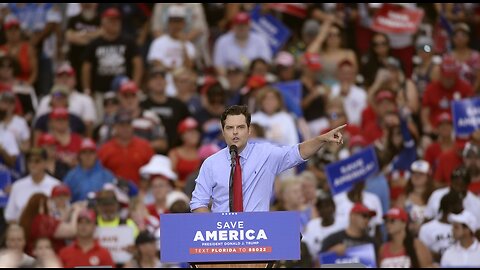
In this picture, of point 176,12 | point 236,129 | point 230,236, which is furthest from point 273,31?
point 230,236

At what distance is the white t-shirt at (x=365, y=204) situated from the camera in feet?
50.1

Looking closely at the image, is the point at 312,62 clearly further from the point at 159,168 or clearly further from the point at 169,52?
the point at 159,168

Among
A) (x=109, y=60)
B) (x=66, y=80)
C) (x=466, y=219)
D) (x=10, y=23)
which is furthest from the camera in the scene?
(x=10, y=23)

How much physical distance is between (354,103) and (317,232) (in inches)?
145

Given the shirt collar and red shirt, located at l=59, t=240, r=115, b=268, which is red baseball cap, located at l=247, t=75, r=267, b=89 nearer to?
red shirt, located at l=59, t=240, r=115, b=268

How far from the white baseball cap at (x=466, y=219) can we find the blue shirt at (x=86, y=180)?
12.8ft

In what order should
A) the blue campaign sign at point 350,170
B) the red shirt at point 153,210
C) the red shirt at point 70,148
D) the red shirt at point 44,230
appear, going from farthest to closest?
the red shirt at point 70,148, the blue campaign sign at point 350,170, the red shirt at point 153,210, the red shirt at point 44,230

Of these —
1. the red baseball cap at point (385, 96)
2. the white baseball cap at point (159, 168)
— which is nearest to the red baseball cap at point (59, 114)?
the white baseball cap at point (159, 168)

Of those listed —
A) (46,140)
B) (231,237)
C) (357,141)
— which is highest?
(46,140)

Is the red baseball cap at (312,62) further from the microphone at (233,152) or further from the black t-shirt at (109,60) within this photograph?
the microphone at (233,152)

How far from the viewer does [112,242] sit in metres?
14.8

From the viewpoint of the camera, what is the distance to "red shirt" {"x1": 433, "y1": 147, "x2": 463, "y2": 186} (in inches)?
650

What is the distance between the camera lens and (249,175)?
9.48 metres

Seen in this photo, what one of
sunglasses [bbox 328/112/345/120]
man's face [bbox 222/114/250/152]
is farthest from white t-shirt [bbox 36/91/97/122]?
man's face [bbox 222/114/250/152]
